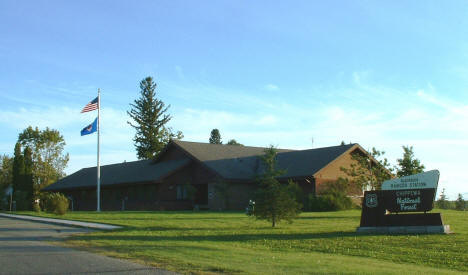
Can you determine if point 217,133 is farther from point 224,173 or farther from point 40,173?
point 224,173

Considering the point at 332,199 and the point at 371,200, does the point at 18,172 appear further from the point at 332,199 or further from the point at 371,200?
the point at 371,200

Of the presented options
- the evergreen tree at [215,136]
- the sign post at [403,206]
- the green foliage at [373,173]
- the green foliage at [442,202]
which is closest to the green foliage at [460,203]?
the green foliage at [442,202]

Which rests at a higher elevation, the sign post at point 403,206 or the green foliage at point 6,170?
the green foliage at point 6,170

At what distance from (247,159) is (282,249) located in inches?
1083

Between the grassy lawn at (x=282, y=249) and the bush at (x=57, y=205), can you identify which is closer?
the grassy lawn at (x=282, y=249)

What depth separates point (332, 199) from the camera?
1287 inches

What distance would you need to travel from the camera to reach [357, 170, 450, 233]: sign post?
59.2 feet

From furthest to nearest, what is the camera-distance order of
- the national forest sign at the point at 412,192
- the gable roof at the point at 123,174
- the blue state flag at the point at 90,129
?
the gable roof at the point at 123,174, the blue state flag at the point at 90,129, the national forest sign at the point at 412,192

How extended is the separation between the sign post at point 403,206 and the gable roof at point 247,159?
15065mm

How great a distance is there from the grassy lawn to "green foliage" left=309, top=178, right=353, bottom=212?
11.4 m

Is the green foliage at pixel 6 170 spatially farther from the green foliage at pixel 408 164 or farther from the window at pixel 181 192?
the green foliage at pixel 408 164

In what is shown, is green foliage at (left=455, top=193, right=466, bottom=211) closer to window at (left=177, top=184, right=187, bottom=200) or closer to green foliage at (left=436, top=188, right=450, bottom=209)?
green foliage at (left=436, top=188, right=450, bottom=209)

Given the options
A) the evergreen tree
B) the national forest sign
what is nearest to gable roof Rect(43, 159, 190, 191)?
the national forest sign

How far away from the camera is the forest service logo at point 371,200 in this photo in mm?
19053
